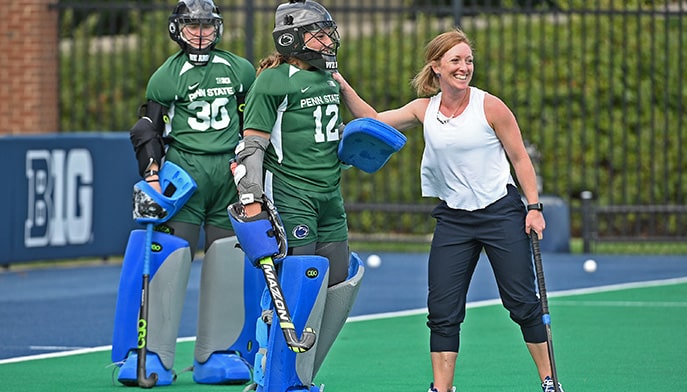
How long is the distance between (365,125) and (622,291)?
6.85 meters

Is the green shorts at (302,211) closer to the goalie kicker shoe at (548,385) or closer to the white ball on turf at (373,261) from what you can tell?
the goalie kicker shoe at (548,385)

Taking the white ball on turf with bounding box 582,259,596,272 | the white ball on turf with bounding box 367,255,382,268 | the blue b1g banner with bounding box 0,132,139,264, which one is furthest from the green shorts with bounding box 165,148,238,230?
the white ball on turf with bounding box 582,259,596,272

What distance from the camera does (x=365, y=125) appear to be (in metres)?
7.62

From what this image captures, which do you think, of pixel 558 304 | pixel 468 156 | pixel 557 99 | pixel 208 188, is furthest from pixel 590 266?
pixel 468 156

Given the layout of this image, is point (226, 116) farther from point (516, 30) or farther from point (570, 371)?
point (516, 30)

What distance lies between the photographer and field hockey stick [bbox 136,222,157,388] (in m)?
8.67

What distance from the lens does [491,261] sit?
780cm

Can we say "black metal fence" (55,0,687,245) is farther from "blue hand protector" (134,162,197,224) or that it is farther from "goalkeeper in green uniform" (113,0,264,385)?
"blue hand protector" (134,162,197,224)

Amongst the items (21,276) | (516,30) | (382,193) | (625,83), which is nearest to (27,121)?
(21,276)

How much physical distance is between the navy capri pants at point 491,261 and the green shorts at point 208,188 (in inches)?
62.2

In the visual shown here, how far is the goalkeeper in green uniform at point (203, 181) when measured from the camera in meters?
8.86

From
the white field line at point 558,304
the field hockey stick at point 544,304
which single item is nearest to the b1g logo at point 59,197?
the white field line at point 558,304

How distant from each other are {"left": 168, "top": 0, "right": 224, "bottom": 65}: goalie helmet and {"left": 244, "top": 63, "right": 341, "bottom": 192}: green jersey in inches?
50.5

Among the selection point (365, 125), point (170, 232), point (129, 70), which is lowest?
point (170, 232)
